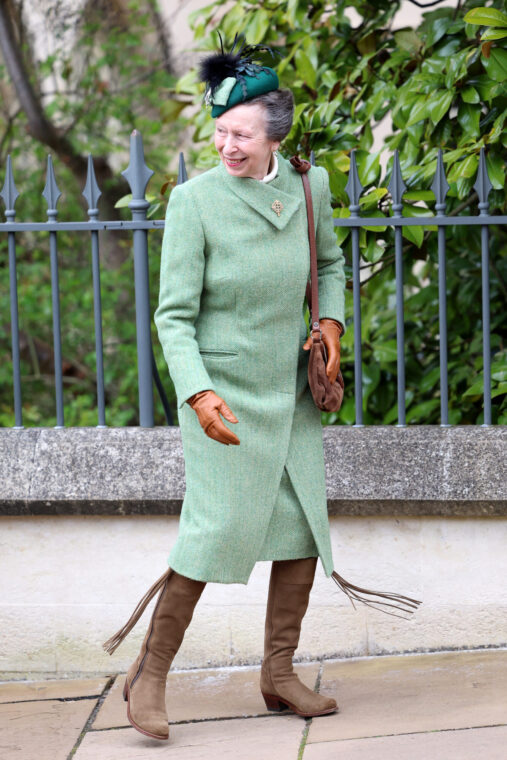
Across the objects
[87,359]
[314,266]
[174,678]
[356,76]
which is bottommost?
[174,678]

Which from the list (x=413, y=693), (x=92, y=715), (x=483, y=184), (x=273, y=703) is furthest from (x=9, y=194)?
(x=413, y=693)

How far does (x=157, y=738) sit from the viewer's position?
265 centimetres

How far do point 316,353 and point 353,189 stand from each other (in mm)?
890

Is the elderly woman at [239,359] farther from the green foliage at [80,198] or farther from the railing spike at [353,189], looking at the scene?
the green foliage at [80,198]

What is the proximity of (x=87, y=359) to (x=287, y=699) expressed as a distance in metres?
4.77

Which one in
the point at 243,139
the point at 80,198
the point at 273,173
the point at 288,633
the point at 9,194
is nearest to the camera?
the point at 243,139

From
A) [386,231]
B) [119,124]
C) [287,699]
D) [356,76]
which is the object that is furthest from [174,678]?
[119,124]

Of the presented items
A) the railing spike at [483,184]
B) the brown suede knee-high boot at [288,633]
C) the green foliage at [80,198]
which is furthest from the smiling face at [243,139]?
the green foliage at [80,198]

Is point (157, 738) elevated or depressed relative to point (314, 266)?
depressed

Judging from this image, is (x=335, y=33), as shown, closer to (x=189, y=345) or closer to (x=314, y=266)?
(x=314, y=266)

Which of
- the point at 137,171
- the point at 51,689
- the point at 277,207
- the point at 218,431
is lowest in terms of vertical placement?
the point at 51,689

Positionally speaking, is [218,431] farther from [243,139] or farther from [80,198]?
[80,198]

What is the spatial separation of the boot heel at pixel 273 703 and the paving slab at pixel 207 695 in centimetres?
4

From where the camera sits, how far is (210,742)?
8.86ft
